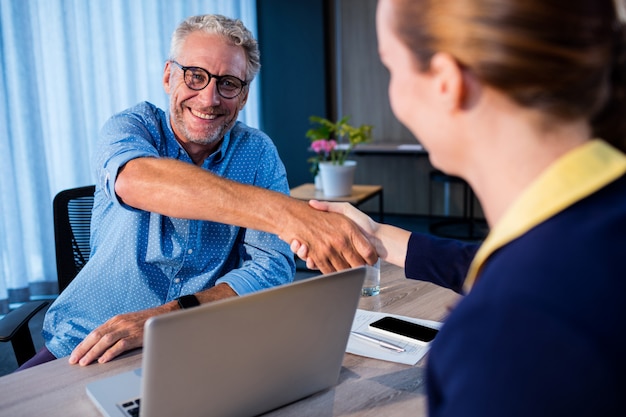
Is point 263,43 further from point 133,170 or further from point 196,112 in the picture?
point 133,170

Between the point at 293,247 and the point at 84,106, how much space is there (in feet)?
10.7

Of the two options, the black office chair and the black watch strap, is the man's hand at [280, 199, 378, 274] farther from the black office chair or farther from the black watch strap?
the black office chair

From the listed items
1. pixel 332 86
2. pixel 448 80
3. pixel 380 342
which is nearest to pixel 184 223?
pixel 380 342

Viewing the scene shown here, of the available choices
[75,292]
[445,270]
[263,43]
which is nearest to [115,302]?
[75,292]

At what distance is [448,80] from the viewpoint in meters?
0.66

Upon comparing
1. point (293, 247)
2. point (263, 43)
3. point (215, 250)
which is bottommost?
point (215, 250)

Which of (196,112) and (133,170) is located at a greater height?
(196,112)

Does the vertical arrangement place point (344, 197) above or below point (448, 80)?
below

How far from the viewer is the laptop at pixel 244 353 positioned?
86cm

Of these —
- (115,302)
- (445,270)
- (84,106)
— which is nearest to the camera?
(445,270)

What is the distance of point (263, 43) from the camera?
20.2 ft

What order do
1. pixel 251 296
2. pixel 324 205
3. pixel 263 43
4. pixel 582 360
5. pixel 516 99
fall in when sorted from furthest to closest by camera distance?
pixel 263 43 < pixel 324 205 < pixel 251 296 < pixel 516 99 < pixel 582 360

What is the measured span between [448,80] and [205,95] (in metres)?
1.26

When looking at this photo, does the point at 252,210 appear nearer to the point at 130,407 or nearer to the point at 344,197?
the point at 130,407
